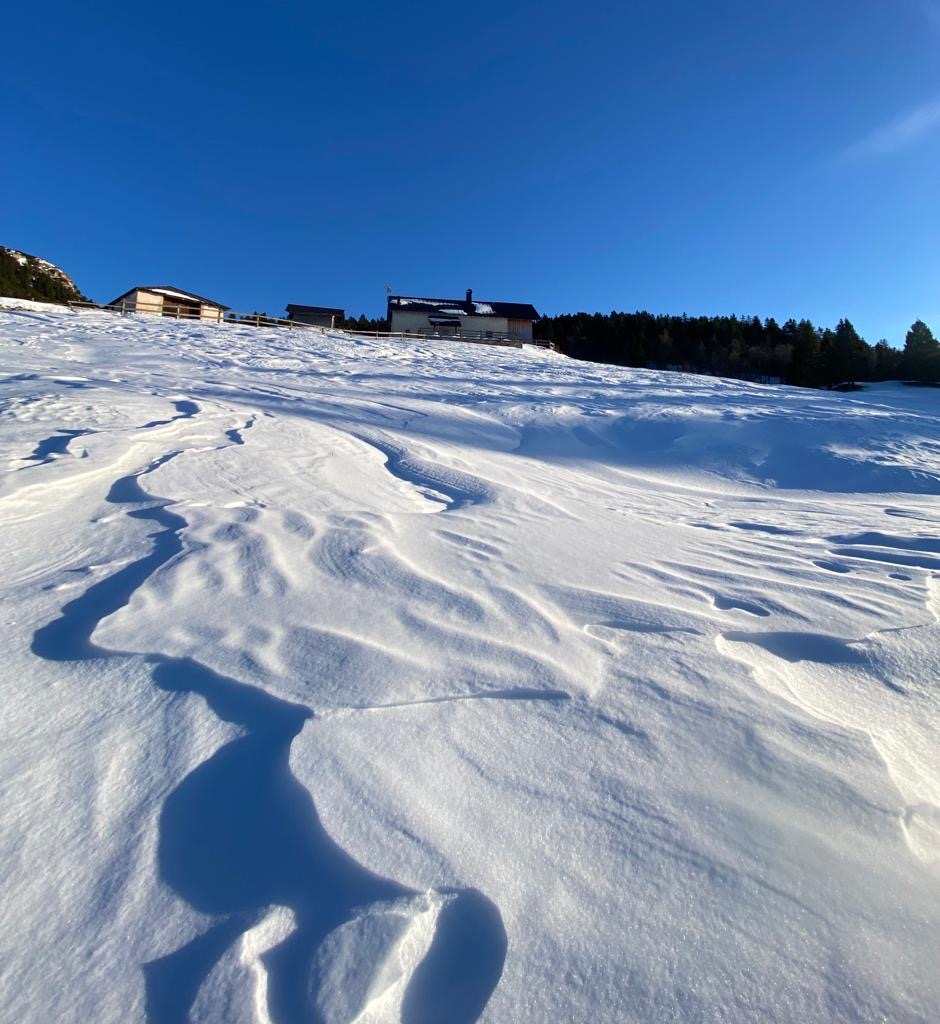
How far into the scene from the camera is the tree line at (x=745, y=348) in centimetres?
4009

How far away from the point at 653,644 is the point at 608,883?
3.28ft

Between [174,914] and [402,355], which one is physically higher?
[402,355]

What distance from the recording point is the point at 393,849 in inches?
47.5

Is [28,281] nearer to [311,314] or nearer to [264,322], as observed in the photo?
[311,314]

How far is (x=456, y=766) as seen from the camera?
143cm

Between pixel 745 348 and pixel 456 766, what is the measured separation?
206 ft

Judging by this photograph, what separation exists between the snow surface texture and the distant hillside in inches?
2411

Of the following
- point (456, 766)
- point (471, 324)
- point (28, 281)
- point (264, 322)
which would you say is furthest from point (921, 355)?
point (28, 281)

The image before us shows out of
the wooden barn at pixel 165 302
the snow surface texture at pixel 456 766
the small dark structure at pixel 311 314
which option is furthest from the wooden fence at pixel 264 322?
the snow surface texture at pixel 456 766

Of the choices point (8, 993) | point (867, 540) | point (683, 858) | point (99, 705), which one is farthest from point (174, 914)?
point (867, 540)

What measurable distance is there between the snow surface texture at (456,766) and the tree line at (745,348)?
4660cm

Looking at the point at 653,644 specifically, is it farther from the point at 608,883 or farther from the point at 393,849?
the point at 393,849

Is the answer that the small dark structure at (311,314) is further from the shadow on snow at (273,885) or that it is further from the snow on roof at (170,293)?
the shadow on snow at (273,885)

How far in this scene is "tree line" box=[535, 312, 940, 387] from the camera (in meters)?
40.1
